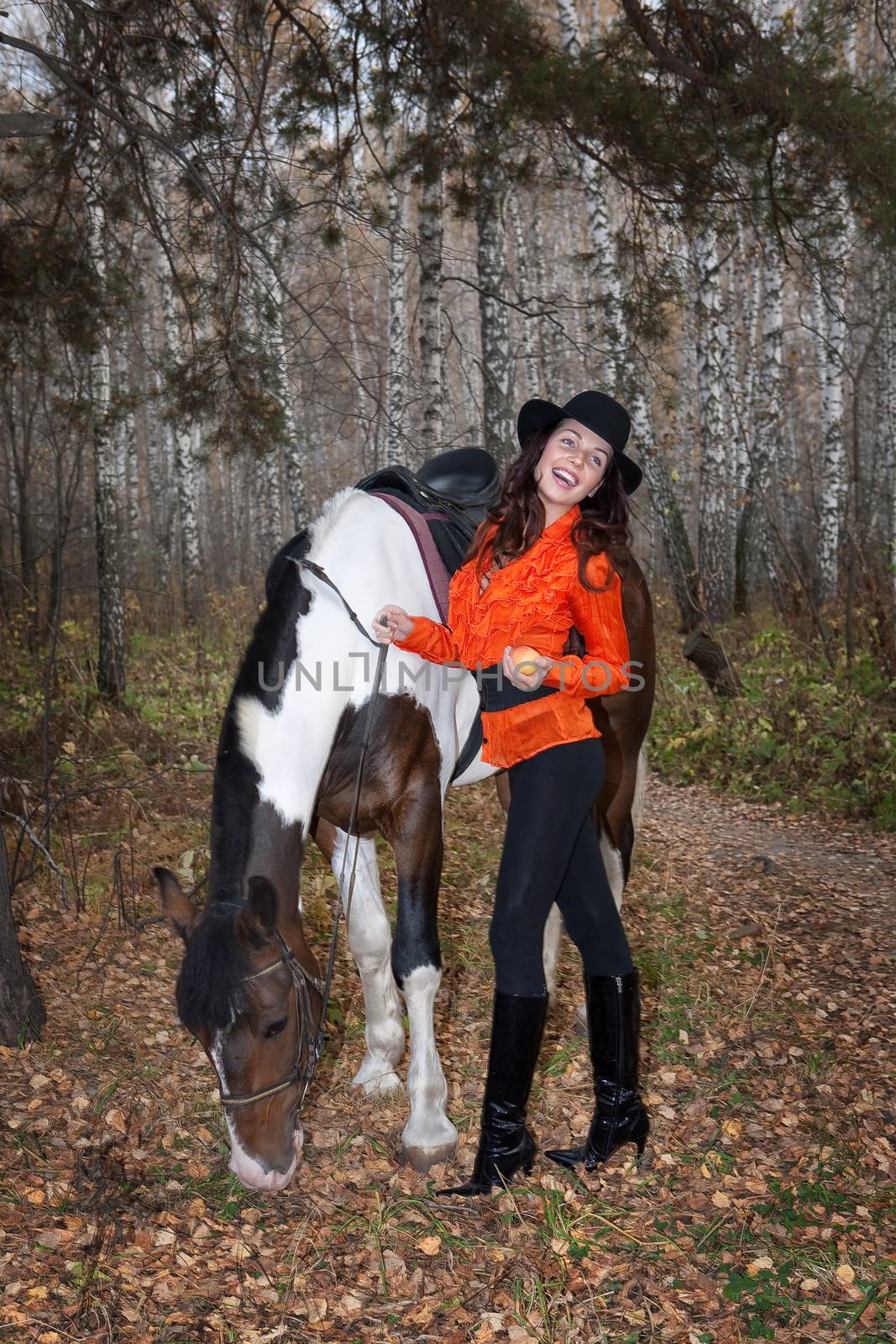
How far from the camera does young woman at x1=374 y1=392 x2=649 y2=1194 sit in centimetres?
243

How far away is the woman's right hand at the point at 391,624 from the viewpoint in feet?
8.13

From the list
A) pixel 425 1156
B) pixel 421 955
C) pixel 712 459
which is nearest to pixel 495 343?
pixel 712 459

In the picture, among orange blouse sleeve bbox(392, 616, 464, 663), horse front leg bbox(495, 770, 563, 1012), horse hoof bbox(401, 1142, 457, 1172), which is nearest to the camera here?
orange blouse sleeve bbox(392, 616, 464, 663)

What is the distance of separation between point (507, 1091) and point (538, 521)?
58.0 inches

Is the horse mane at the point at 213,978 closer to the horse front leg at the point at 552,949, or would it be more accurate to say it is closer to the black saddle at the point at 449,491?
the black saddle at the point at 449,491

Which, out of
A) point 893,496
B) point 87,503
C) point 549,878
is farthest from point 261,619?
point 87,503

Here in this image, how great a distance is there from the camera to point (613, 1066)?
8.61 ft

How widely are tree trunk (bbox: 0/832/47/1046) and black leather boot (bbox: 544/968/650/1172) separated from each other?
1.80 meters

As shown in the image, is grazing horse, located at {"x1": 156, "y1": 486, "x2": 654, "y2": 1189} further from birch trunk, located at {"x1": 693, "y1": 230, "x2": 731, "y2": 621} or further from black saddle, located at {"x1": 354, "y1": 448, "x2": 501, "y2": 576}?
birch trunk, located at {"x1": 693, "y1": 230, "x2": 731, "y2": 621}

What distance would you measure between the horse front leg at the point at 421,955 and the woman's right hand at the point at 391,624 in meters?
0.52

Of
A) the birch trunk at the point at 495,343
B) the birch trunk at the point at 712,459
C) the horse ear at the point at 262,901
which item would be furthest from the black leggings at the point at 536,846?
the birch trunk at the point at 712,459

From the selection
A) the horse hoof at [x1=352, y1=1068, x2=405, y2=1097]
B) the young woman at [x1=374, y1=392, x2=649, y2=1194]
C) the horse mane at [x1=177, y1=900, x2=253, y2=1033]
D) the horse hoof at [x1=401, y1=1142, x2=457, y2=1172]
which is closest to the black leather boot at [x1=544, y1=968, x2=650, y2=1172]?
the young woman at [x1=374, y1=392, x2=649, y2=1194]

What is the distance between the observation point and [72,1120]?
9.39 feet

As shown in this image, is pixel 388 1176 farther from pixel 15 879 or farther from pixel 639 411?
pixel 639 411
